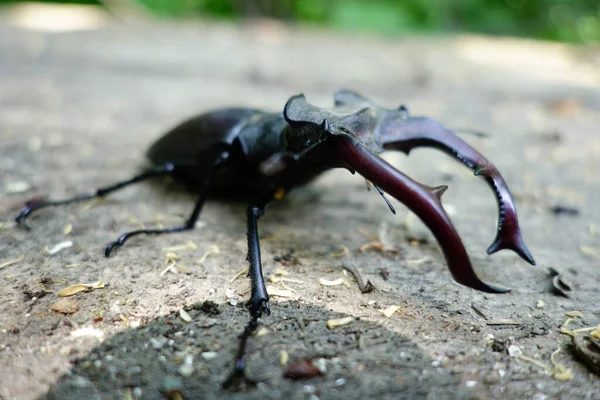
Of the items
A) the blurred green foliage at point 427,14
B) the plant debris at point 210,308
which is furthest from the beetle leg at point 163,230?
the blurred green foliage at point 427,14

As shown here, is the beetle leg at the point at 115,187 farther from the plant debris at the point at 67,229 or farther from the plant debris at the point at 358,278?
the plant debris at the point at 358,278

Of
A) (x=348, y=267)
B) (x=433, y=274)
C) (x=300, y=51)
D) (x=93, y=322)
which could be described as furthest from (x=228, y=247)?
(x=300, y=51)

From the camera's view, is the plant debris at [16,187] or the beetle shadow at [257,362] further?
the plant debris at [16,187]

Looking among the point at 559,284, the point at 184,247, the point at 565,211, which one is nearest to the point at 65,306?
the point at 184,247

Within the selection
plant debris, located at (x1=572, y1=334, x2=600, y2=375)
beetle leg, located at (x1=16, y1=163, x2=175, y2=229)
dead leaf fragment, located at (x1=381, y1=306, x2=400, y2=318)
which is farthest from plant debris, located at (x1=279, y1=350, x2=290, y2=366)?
beetle leg, located at (x1=16, y1=163, x2=175, y2=229)

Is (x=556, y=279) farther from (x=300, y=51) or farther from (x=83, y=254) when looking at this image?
(x=300, y=51)

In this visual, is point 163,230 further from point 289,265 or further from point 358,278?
point 358,278

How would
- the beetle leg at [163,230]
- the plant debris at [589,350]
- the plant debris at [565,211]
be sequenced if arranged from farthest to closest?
the plant debris at [565,211]
the beetle leg at [163,230]
the plant debris at [589,350]
